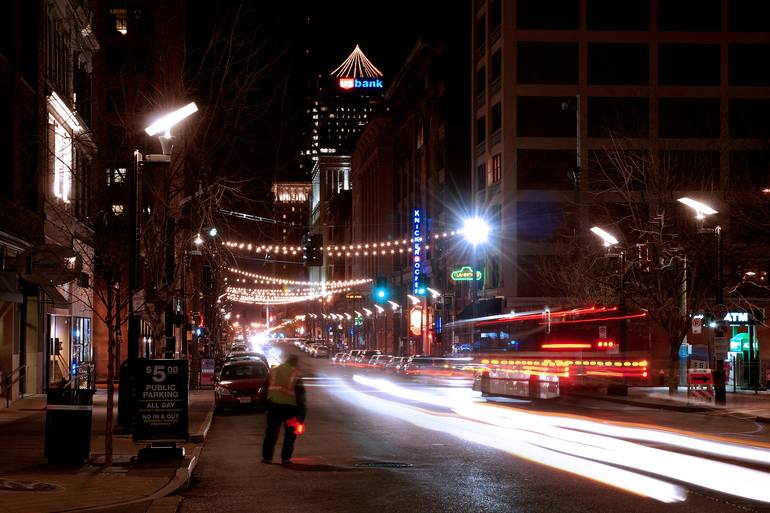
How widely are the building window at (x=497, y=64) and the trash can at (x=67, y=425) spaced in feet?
161

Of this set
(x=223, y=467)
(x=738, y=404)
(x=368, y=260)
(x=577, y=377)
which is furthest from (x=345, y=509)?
(x=368, y=260)

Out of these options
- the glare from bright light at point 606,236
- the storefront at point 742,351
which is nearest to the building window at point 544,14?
the storefront at point 742,351

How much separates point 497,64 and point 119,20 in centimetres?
2679

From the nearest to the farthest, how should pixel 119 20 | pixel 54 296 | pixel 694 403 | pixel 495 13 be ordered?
1. pixel 54 296
2. pixel 694 403
3. pixel 495 13
4. pixel 119 20

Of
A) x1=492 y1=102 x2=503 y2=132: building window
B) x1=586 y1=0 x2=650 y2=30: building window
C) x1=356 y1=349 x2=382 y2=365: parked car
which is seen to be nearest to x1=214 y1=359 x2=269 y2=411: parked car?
x1=492 y1=102 x2=503 y2=132: building window

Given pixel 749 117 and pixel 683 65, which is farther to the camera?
pixel 683 65

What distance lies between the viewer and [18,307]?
30938 millimetres

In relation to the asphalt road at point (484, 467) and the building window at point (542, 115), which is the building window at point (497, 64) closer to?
the building window at point (542, 115)

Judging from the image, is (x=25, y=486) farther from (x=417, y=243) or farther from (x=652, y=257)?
(x=417, y=243)

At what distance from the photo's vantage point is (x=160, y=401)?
53.6 ft

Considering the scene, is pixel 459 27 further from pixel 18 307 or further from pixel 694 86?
pixel 18 307

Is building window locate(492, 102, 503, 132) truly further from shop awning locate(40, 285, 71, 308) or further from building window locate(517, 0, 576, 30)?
shop awning locate(40, 285, 71, 308)

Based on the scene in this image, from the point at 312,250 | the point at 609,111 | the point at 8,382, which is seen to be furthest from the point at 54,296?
the point at 609,111

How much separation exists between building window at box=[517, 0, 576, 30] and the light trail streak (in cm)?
3705
